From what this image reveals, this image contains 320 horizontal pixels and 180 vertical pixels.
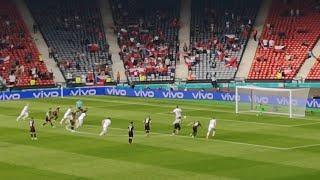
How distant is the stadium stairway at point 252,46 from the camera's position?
79375mm

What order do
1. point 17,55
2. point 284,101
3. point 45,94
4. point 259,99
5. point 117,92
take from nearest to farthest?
point 284,101 → point 259,99 → point 45,94 → point 117,92 → point 17,55

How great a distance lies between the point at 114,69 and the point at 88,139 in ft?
132

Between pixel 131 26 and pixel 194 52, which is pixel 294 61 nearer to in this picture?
pixel 194 52

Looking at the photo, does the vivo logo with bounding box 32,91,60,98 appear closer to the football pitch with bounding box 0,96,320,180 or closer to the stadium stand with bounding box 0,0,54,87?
the stadium stand with bounding box 0,0,54,87

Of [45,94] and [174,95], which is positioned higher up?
[45,94]

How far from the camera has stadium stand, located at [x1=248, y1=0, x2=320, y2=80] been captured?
77.5 meters

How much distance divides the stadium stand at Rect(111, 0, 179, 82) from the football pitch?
2423 cm

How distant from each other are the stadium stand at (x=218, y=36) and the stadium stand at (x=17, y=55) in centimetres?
1738

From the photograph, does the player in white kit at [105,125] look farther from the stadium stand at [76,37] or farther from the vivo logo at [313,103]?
the stadium stand at [76,37]

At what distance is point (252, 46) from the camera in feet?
270

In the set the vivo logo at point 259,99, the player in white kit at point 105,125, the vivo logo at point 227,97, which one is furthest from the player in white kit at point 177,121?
the vivo logo at point 227,97

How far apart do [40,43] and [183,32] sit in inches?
702

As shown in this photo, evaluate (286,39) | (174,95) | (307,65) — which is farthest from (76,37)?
(307,65)

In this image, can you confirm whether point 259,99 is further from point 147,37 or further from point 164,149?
point 147,37
